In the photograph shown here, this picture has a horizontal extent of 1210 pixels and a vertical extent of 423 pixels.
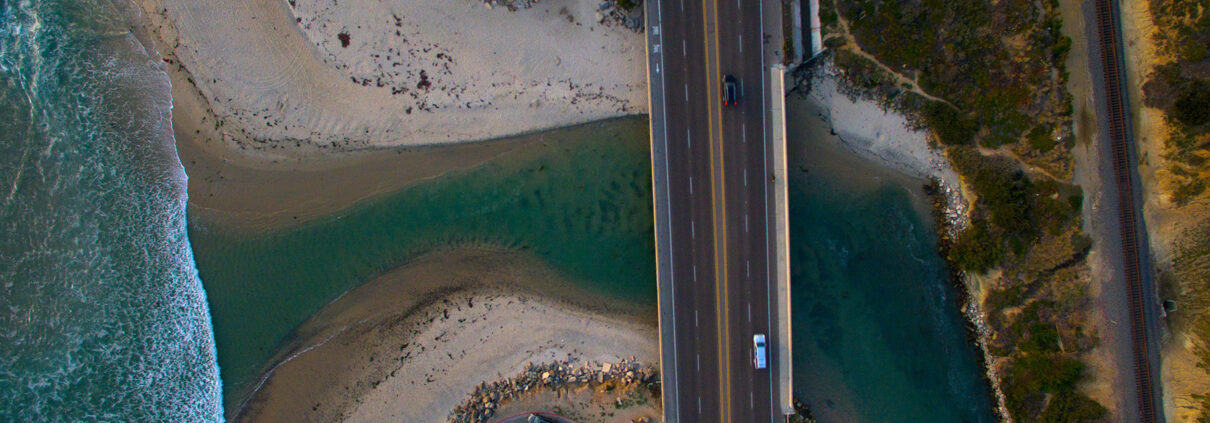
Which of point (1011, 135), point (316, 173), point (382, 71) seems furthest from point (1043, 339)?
point (316, 173)

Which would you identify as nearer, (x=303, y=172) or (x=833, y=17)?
(x=833, y=17)

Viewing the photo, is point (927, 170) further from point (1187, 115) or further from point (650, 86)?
point (650, 86)

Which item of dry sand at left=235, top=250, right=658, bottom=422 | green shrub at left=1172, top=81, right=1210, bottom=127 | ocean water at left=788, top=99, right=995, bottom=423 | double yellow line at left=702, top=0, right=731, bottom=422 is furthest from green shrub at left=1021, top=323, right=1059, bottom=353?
dry sand at left=235, top=250, right=658, bottom=422

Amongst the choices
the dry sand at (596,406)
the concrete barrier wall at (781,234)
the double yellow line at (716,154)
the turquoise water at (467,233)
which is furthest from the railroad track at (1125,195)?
the dry sand at (596,406)

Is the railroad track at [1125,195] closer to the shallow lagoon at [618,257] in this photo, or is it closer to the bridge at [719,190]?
the shallow lagoon at [618,257]

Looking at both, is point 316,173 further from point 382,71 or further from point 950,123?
point 950,123

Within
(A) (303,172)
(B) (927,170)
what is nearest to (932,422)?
(B) (927,170)

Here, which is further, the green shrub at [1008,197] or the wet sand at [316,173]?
the wet sand at [316,173]
